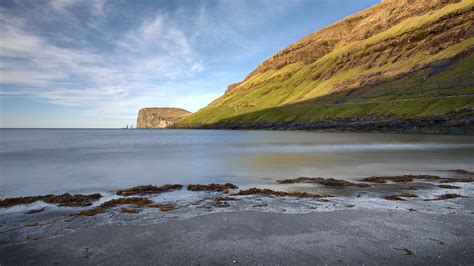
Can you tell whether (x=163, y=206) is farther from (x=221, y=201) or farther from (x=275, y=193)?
(x=275, y=193)

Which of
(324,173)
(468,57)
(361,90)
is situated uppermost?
(468,57)

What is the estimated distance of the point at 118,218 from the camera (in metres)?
12.6

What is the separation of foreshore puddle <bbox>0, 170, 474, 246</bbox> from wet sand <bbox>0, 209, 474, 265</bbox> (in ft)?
3.40

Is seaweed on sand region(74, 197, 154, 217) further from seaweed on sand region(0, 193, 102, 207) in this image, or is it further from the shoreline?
the shoreline

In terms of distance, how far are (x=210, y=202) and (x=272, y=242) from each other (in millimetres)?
6262

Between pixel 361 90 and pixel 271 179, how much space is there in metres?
154

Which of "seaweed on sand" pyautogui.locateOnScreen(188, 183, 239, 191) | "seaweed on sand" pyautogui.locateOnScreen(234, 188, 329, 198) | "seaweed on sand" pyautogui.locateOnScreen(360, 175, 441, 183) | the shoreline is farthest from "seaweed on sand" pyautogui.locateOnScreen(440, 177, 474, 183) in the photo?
the shoreline

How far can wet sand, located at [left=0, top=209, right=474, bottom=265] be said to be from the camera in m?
8.42

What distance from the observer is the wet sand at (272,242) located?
8.42m

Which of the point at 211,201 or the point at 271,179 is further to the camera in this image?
the point at 271,179

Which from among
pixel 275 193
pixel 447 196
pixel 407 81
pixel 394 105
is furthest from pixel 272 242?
pixel 407 81

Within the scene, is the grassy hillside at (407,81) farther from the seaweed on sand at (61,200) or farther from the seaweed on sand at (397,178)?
the seaweed on sand at (61,200)

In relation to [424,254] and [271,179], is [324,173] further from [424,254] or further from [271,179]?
[424,254]

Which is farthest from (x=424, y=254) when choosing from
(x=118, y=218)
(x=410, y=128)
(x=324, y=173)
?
(x=410, y=128)
